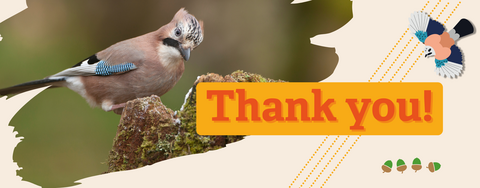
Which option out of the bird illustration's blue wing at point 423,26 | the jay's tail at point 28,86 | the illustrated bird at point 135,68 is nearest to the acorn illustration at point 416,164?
the bird illustration's blue wing at point 423,26

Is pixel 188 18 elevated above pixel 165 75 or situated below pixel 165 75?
above

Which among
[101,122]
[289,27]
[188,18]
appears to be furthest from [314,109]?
[101,122]

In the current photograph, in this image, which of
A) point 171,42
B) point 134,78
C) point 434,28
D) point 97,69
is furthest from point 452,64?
point 97,69

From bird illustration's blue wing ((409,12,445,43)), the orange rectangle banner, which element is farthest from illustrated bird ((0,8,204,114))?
bird illustration's blue wing ((409,12,445,43))

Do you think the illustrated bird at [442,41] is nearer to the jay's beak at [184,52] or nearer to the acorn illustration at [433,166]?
the acorn illustration at [433,166]

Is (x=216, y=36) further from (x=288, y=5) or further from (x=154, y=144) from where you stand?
(x=154, y=144)

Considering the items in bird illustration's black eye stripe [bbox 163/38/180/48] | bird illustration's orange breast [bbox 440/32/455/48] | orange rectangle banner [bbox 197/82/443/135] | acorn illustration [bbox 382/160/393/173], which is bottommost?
acorn illustration [bbox 382/160/393/173]

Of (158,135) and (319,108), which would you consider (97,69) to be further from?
(319,108)

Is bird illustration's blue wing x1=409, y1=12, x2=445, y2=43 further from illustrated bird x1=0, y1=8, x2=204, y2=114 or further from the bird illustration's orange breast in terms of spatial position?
illustrated bird x1=0, y1=8, x2=204, y2=114
